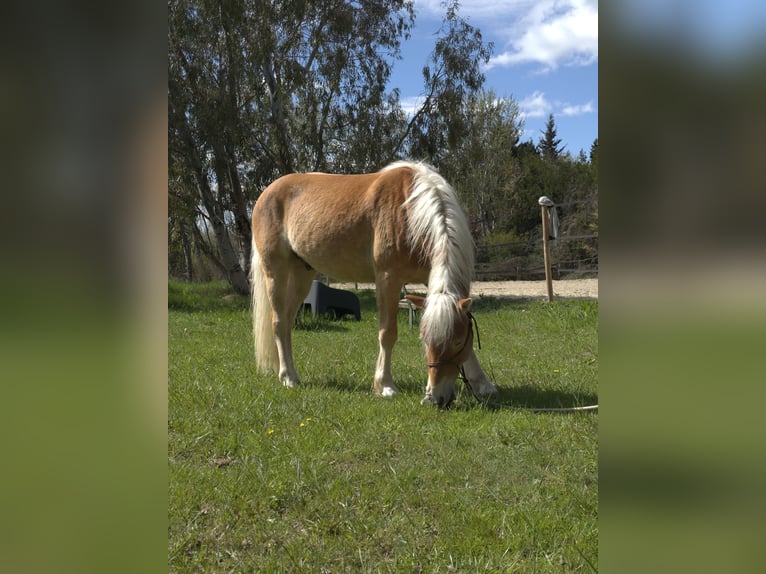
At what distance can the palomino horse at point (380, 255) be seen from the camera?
4145mm

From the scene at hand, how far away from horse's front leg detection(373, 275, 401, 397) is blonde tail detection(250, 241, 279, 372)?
130 cm

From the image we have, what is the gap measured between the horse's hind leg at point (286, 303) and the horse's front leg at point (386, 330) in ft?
2.71

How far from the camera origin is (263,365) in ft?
18.4

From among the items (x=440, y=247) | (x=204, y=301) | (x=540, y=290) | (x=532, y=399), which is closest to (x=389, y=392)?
(x=532, y=399)

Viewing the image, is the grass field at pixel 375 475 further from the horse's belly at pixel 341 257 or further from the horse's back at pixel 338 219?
the horse's back at pixel 338 219

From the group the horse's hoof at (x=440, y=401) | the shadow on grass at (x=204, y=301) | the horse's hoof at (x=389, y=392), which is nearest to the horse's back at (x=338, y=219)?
the horse's hoof at (x=389, y=392)

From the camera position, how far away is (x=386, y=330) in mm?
4844

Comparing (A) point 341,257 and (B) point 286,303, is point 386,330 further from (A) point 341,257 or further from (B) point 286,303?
(B) point 286,303

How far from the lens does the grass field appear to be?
85.0 inches

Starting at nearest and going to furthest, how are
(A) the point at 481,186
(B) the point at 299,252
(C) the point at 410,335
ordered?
(B) the point at 299,252, (C) the point at 410,335, (A) the point at 481,186

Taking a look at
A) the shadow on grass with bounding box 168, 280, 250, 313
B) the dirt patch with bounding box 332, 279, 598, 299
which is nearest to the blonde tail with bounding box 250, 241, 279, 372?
the shadow on grass with bounding box 168, 280, 250, 313
